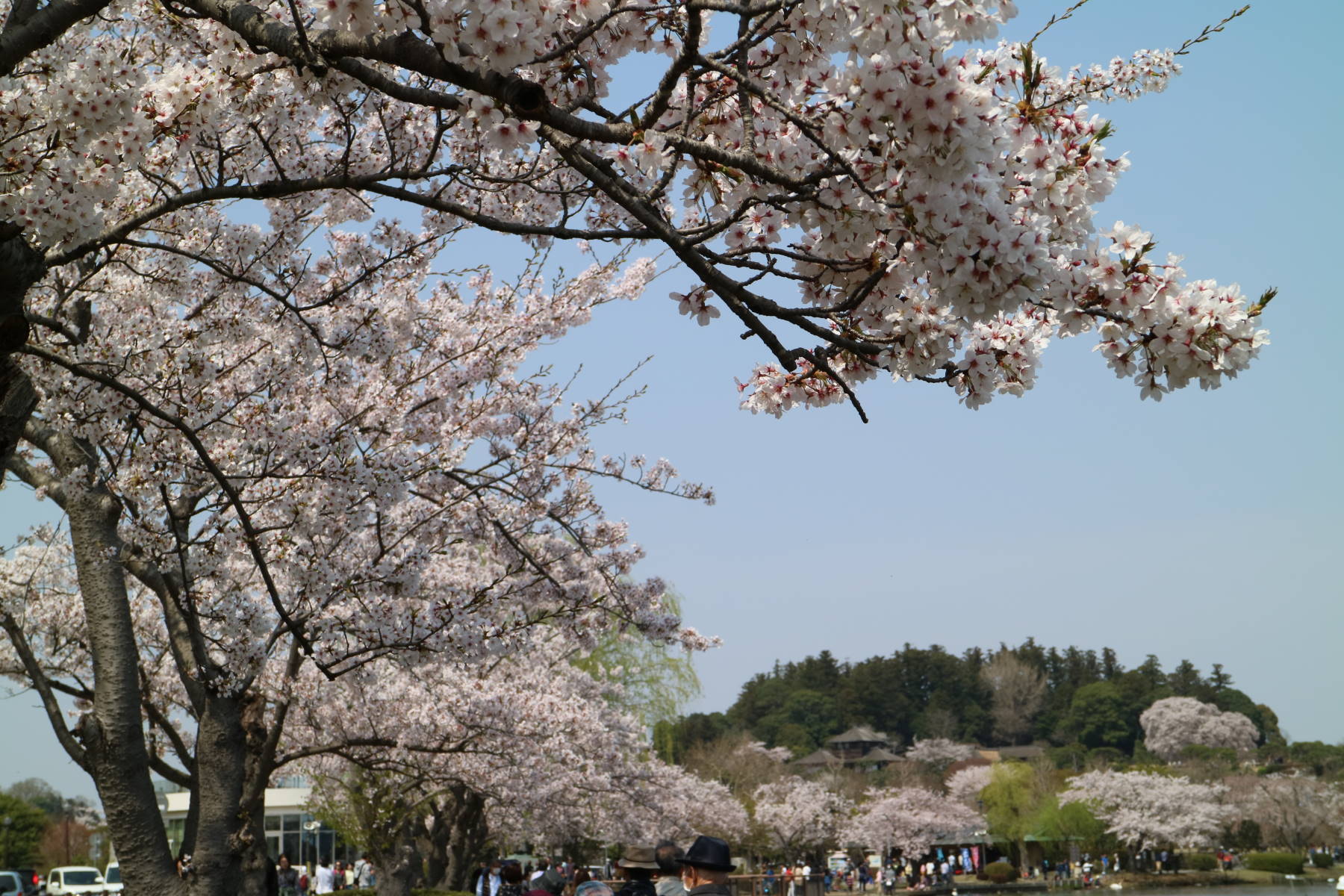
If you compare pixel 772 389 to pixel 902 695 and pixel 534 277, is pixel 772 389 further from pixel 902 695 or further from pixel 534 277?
pixel 902 695

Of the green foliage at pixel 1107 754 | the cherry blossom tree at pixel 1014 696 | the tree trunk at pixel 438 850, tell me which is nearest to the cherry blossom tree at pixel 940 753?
the green foliage at pixel 1107 754

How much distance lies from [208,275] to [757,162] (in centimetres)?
548

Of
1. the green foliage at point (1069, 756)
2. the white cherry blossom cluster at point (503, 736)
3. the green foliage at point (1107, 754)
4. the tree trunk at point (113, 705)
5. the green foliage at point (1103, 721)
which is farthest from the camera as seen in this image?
the green foliage at point (1103, 721)

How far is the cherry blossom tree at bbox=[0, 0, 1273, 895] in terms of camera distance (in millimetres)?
2936

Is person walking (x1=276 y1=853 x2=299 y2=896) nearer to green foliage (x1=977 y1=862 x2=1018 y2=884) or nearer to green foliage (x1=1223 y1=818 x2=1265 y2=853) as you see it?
green foliage (x1=977 y1=862 x2=1018 y2=884)

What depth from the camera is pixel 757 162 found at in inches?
116

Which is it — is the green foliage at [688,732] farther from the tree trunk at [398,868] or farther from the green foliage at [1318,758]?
the green foliage at [1318,758]

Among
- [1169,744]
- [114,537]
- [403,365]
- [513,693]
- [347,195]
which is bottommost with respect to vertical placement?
[1169,744]

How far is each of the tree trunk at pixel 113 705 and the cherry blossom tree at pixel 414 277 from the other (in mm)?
22

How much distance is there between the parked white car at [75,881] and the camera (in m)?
32.5

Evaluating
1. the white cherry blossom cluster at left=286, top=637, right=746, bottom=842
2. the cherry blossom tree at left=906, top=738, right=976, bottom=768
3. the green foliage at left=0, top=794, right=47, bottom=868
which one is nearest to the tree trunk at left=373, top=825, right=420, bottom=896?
the white cherry blossom cluster at left=286, top=637, right=746, bottom=842

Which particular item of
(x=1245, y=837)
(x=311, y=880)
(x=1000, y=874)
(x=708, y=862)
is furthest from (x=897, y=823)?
(x=708, y=862)

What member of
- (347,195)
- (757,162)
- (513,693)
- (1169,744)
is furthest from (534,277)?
(1169,744)

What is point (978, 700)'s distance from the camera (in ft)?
337
